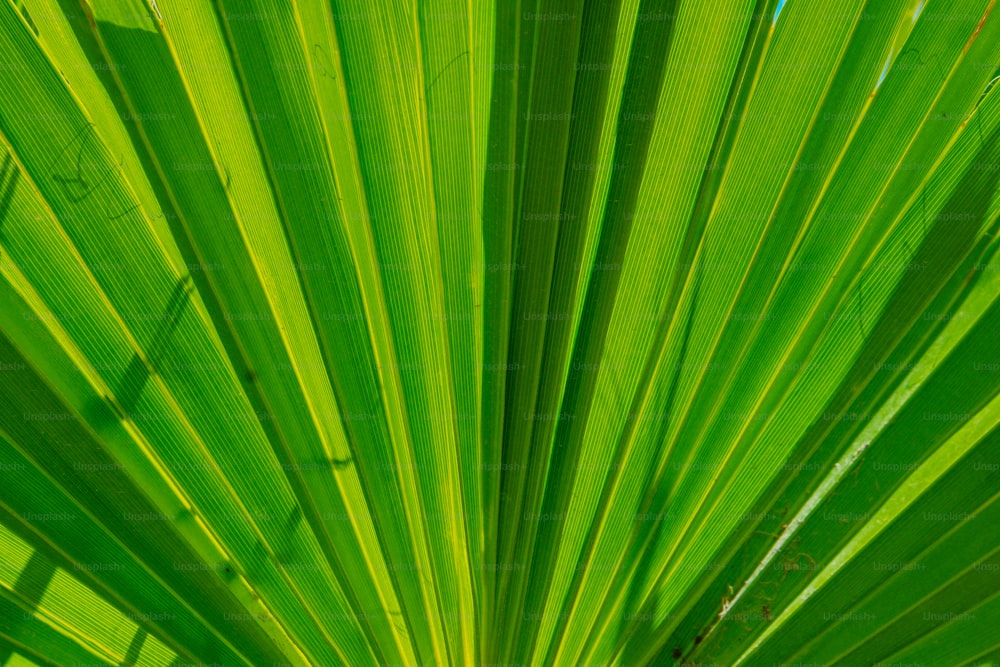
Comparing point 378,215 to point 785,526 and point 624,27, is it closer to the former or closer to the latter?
point 624,27

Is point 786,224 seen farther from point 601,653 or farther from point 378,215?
point 601,653

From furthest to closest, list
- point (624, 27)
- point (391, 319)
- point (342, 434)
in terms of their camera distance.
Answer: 1. point (342, 434)
2. point (391, 319)
3. point (624, 27)

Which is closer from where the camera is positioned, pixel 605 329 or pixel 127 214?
pixel 127 214

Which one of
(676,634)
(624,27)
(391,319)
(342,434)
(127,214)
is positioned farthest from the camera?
(676,634)

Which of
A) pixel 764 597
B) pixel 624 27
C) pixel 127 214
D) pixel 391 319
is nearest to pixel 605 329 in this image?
pixel 391 319

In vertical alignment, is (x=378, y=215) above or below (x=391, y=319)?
above

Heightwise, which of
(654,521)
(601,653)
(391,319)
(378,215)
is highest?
(378,215)

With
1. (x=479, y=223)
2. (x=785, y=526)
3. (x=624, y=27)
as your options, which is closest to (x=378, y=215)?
(x=479, y=223)
